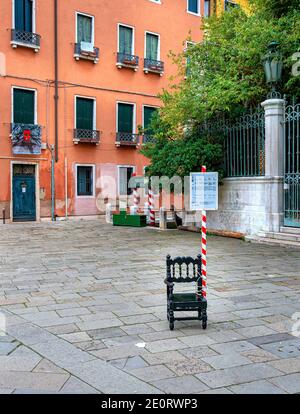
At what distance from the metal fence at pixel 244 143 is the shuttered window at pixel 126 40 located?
10924 mm

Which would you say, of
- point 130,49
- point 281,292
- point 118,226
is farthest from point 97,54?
point 281,292

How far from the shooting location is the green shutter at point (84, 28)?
22.8 m

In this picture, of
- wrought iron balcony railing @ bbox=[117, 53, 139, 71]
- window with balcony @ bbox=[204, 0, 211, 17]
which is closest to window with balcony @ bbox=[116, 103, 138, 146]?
wrought iron balcony railing @ bbox=[117, 53, 139, 71]

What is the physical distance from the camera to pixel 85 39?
2309 centimetres

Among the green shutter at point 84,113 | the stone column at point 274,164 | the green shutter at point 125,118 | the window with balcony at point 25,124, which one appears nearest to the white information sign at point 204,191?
the stone column at point 274,164

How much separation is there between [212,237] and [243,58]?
18.6 feet

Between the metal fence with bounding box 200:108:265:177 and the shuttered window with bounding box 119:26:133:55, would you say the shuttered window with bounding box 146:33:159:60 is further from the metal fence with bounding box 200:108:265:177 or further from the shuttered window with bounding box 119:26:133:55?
the metal fence with bounding box 200:108:265:177

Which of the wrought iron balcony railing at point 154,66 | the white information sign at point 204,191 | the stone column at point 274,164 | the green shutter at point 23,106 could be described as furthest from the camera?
the wrought iron balcony railing at point 154,66

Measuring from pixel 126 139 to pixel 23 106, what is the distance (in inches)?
222

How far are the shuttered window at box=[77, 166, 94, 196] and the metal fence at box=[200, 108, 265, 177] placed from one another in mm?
9390

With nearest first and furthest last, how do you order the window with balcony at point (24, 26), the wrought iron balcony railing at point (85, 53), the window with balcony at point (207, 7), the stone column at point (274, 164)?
the stone column at point (274, 164)
the window with balcony at point (24, 26)
the wrought iron balcony railing at point (85, 53)
the window with balcony at point (207, 7)

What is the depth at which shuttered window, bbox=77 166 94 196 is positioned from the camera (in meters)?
23.2

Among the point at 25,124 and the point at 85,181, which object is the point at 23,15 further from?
the point at 85,181

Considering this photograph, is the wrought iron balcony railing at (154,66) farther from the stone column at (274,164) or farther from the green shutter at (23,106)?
the stone column at (274,164)
